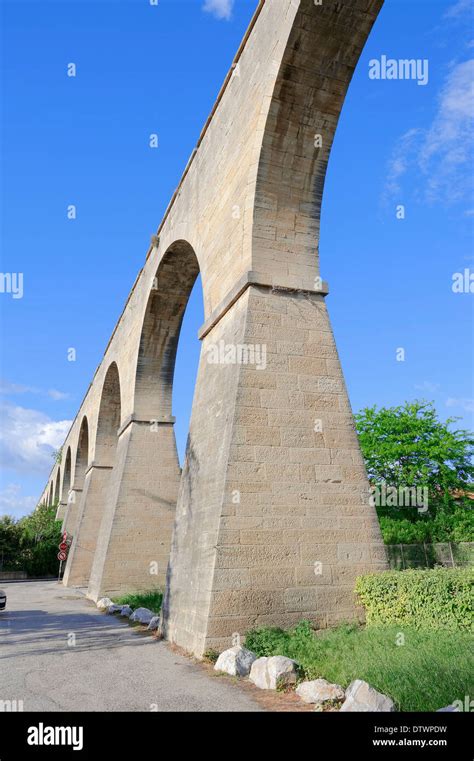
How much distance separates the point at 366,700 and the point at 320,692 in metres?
0.57

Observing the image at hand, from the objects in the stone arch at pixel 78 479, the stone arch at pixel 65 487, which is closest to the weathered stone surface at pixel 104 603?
the stone arch at pixel 78 479

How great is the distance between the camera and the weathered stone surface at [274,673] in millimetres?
4434

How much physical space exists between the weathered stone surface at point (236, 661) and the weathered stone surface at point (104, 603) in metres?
6.57

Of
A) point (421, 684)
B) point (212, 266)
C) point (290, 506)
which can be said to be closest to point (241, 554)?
point (290, 506)

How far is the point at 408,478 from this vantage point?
22.1m

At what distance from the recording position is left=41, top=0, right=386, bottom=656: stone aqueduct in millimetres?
5957

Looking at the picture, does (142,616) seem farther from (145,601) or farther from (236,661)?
(236,661)

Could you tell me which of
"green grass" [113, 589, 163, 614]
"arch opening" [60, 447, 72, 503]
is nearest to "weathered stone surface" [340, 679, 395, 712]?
"green grass" [113, 589, 163, 614]

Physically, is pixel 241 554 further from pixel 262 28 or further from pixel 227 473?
pixel 262 28

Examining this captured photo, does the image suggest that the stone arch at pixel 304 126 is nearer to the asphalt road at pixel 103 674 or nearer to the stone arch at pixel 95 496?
the asphalt road at pixel 103 674

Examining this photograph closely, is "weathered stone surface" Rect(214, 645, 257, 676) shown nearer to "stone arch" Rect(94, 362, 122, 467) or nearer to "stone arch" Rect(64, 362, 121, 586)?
"stone arch" Rect(64, 362, 121, 586)

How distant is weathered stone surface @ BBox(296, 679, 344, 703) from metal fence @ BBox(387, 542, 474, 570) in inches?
513

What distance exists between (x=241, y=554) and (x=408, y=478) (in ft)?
57.9
